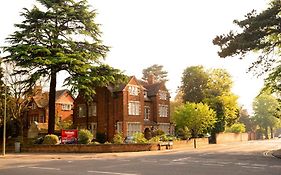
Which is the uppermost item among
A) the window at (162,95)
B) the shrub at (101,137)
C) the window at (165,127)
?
the window at (162,95)

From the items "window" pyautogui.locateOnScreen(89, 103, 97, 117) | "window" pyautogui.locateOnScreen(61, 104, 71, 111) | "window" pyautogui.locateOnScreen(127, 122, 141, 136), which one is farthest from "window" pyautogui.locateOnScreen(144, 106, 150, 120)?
"window" pyautogui.locateOnScreen(61, 104, 71, 111)

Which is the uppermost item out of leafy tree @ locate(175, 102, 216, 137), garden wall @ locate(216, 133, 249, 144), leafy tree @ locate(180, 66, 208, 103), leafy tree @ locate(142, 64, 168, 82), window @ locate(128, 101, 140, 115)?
leafy tree @ locate(142, 64, 168, 82)

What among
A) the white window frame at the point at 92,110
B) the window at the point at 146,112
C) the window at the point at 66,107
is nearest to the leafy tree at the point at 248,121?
the window at the point at 146,112

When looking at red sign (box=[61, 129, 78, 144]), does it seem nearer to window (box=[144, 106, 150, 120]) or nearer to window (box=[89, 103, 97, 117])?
window (box=[89, 103, 97, 117])

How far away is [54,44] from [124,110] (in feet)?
48.4

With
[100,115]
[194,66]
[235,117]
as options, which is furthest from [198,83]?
[100,115]

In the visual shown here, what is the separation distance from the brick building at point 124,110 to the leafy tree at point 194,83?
1182 centimetres

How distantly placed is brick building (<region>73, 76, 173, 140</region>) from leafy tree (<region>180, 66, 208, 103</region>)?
11.8m

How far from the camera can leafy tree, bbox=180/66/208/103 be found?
7075 cm

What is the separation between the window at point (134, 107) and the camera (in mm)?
53213

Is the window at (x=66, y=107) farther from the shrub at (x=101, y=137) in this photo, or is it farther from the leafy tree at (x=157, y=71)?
the leafy tree at (x=157, y=71)

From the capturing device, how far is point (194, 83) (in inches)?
2820

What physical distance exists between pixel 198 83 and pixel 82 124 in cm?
2674

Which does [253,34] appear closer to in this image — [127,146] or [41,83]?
[127,146]
